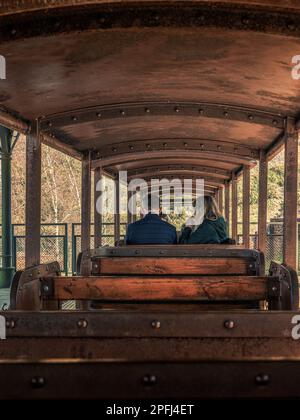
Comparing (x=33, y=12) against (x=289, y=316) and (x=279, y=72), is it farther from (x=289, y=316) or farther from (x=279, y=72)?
(x=279, y=72)

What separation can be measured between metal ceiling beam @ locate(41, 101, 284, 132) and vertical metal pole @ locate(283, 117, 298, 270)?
0.49ft

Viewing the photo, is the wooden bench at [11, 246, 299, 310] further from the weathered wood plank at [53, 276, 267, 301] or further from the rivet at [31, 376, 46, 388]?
the rivet at [31, 376, 46, 388]

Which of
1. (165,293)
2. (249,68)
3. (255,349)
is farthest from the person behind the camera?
(165,293)

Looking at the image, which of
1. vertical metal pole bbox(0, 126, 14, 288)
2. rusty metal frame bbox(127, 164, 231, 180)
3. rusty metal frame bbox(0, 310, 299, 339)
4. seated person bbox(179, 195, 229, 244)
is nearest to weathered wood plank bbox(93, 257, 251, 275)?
seated person bbox(179, 195, 229, 244)

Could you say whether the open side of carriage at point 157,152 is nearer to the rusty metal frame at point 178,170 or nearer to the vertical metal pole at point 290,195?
the vertical metal pole at point 290,195

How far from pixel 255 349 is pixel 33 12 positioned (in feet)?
6.29

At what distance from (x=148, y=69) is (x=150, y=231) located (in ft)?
13.6

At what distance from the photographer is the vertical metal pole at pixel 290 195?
5730 mm

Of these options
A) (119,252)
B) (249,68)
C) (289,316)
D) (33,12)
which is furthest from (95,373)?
(119,252)

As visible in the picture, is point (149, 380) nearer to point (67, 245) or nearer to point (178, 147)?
point (178, 147)

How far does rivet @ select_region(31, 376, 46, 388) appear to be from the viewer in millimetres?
2594

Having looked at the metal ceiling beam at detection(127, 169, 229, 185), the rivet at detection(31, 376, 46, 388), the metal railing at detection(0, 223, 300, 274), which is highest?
the metal ceiling beam at detection(127, 169, 229, 185)

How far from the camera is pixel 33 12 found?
110 inches

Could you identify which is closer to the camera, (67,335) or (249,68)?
(67,335)
